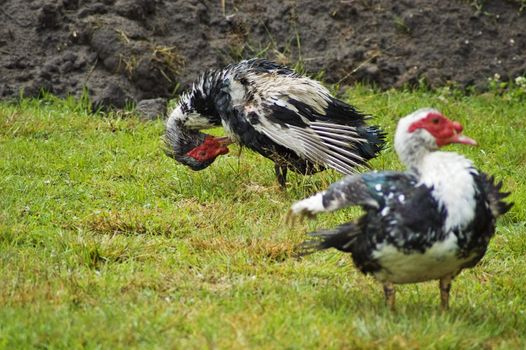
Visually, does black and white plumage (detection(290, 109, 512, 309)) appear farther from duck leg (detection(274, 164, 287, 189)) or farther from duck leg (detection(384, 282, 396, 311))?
duck leg (detection(274, 164, 287, 189))

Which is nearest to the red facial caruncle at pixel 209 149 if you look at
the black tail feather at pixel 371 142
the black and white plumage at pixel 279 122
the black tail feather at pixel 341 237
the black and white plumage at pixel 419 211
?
the black and white plumage at pixel 279 122

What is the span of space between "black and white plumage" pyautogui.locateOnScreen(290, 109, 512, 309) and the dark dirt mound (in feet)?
15.8

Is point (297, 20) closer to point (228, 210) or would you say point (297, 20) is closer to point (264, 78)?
point (264, 78)

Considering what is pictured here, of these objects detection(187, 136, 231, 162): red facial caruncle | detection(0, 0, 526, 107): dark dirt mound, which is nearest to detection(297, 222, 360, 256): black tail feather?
detection(187, 136, 231, 162): red facial caruncle

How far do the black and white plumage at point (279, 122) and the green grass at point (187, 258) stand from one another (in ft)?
0.77

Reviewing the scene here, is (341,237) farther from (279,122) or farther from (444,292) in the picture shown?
(279,122)

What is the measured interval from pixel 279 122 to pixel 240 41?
3.07m

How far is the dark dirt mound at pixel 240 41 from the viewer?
9383 mm

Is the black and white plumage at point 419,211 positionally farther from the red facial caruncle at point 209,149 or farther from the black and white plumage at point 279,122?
the red facial caruncle at point 209,149

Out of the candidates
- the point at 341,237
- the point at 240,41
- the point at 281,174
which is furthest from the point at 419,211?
the point at 240,41

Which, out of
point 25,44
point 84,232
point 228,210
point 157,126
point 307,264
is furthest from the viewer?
point 25,44

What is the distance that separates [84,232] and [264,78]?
200cm

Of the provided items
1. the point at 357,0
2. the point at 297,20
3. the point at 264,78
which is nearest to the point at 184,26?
the point at 297,20

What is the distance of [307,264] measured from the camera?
5.85 m
